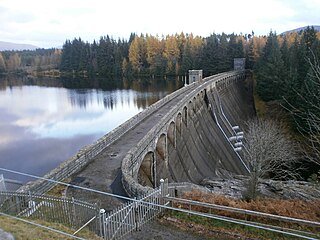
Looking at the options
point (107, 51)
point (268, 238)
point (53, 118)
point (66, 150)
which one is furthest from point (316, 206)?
point (107, 51)

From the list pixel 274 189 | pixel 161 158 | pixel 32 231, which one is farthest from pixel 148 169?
pixel 32 231

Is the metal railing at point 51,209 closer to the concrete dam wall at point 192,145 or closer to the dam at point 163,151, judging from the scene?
the dam at point 163,151

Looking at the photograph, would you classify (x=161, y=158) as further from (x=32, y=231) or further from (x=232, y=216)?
(x=32, y=231)

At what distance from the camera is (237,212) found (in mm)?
11906

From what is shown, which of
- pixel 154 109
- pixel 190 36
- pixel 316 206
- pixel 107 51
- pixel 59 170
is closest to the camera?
pixel 316 206

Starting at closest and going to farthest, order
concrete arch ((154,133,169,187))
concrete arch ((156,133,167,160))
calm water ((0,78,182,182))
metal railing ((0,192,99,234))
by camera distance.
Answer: metal railing ((0,192,99,234)), concrete arch ((154,133,169,187)), concrete arch ((156,133,167,160)), calm water ((0,78,182,182))

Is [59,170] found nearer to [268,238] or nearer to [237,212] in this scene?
[237,212]

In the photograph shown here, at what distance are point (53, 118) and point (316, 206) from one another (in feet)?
161

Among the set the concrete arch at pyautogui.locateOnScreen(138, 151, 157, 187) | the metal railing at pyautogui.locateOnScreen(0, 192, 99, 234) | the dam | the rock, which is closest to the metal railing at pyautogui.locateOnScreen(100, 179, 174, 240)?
the metal railing at pyautogui.locateOnScreen(0, 192, 99, 234)

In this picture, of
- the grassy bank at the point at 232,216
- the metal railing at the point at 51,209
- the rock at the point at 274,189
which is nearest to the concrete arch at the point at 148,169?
the rock at the point at 274,189

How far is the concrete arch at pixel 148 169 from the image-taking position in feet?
73.7

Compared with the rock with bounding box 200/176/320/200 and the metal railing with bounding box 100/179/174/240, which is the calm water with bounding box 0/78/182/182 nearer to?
the rock with bounding box 200/176/320/200

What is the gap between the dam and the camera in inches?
649

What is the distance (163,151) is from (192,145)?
8845 mm
